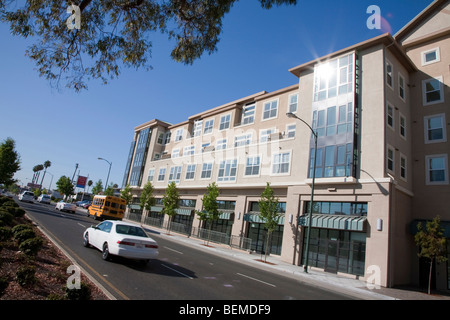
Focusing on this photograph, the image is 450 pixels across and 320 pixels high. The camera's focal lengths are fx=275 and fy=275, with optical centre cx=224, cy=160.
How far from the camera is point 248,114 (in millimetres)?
33906

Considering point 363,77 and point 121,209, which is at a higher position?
point 363,77

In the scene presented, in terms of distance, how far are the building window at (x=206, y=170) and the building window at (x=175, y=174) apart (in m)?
5.59

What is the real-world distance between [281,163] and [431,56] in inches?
595

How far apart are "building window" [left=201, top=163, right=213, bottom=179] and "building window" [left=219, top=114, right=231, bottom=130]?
541 centimetres

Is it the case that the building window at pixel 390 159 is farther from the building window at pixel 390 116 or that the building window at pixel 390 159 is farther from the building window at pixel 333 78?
the building window at pixel 333 78

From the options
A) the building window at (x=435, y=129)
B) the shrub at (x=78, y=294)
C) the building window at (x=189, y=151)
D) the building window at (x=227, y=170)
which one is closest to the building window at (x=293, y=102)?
the building window at (x=227, y=170)

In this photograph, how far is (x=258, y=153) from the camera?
28.4 m

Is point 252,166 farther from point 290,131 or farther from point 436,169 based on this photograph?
point 436,169

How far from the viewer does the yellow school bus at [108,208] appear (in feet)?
104

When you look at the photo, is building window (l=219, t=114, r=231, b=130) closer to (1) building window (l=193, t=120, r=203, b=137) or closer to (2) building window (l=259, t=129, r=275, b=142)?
(1) building window (l=193, t=120, r=203, b=137)

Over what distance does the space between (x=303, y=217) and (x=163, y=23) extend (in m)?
16.8
